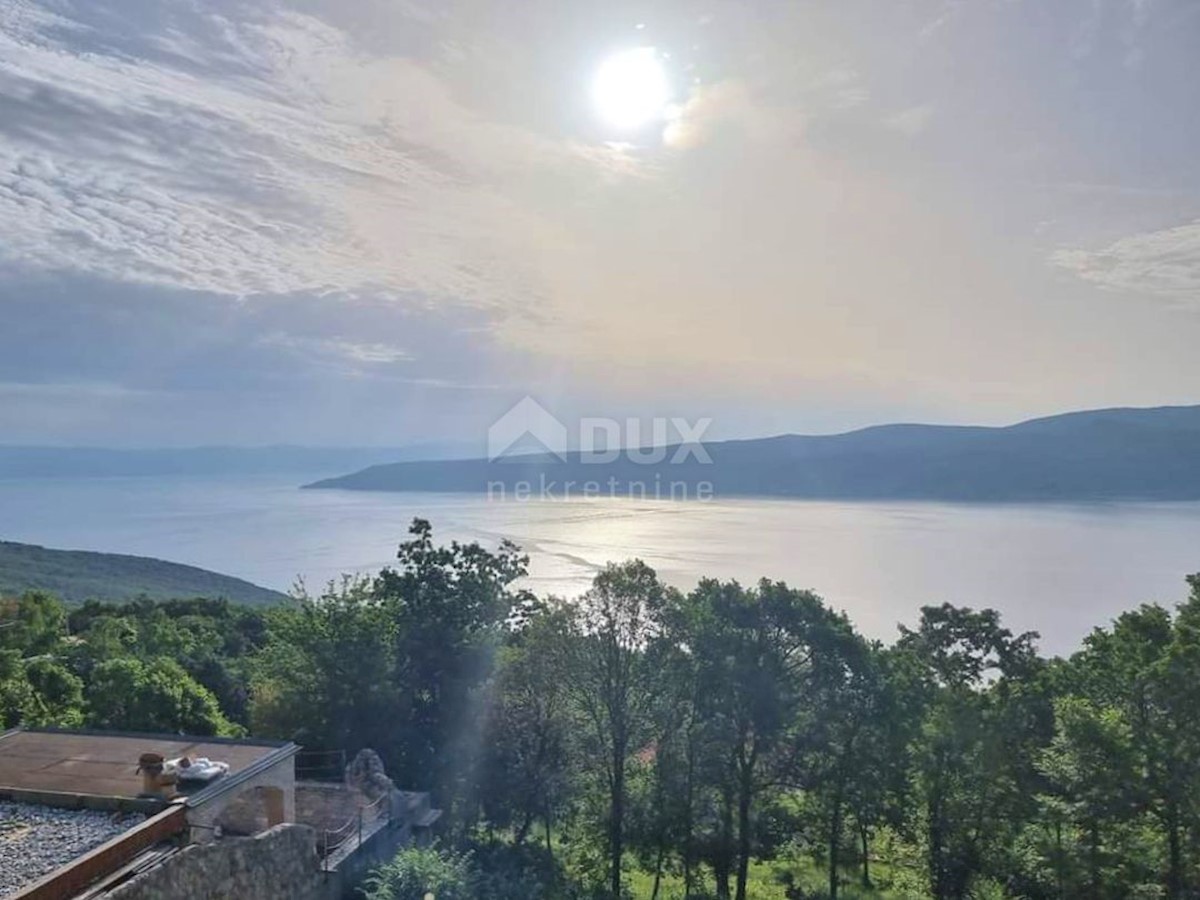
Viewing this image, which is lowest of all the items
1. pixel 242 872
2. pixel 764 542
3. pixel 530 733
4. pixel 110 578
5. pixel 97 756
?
pixel 110 578

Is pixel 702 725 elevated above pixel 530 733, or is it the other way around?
pixel 702 725

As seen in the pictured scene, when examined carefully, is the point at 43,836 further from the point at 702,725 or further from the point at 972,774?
the point at 972,774

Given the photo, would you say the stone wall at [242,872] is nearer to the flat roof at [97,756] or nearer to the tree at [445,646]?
the flat roof at [97,756]

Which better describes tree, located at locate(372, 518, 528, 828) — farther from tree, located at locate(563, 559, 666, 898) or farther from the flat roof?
the flat roof

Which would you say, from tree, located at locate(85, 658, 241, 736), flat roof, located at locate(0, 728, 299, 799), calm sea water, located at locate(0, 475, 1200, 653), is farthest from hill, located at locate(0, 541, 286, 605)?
flat roof, located at locate(0, 728, 299, 799)

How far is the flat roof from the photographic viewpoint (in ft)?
22.3

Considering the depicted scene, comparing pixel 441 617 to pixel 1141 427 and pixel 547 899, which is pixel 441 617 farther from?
pixel 1141 427

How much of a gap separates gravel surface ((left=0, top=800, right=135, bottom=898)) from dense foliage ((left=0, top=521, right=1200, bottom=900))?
518 centimetres

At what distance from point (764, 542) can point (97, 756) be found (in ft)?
150

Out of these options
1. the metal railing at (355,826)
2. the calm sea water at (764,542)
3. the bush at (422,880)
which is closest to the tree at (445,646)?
the metal railing at (355,826)

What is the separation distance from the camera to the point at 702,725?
11914mm

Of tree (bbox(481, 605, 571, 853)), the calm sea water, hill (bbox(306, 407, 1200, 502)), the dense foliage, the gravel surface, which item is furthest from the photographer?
hill (bbox(306, 407, 1200, 502))

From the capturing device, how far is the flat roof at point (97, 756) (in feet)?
22.3

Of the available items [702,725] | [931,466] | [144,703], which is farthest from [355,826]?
[931,466]
